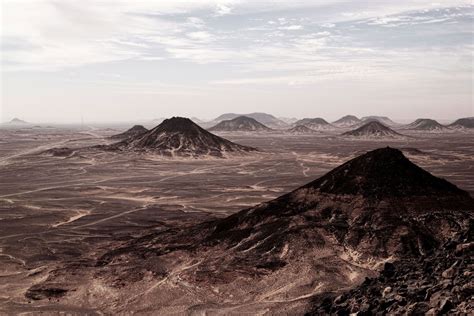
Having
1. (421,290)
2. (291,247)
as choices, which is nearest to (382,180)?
(291,247)

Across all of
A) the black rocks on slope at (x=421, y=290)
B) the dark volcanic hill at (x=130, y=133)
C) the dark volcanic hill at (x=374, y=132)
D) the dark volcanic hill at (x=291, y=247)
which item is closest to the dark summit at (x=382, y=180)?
the dark volcanic hill at (x=291, y=247)

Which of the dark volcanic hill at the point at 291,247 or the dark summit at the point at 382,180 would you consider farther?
the dark summit at the point at 382,180

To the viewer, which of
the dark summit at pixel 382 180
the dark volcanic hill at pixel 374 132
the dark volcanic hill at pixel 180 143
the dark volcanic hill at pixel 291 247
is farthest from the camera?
the dark volcanic hill at pixel 374 132

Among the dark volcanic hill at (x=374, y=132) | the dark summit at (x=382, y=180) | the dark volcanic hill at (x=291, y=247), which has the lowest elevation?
the dark volcanic hill at (x=291, y=247)

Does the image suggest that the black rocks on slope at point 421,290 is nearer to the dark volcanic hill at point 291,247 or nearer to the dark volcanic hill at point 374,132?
the dark volcanic hill at point 291,247

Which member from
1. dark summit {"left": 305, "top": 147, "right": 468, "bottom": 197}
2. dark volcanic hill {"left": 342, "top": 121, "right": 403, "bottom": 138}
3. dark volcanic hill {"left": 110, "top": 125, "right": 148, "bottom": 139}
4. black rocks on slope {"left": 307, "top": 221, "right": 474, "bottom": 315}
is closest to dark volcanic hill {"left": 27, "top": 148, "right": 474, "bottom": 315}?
dark summit {"left": 305, "top": 147, "right": 468, "bottom": 197}

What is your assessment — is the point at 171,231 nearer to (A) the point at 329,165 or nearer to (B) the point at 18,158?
(A) the point at 329,165

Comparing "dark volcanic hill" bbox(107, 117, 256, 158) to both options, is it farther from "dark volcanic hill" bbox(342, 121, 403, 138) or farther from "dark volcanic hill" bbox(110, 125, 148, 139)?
"dark volcanic hill" bbox(342, 121, 403, 138)
